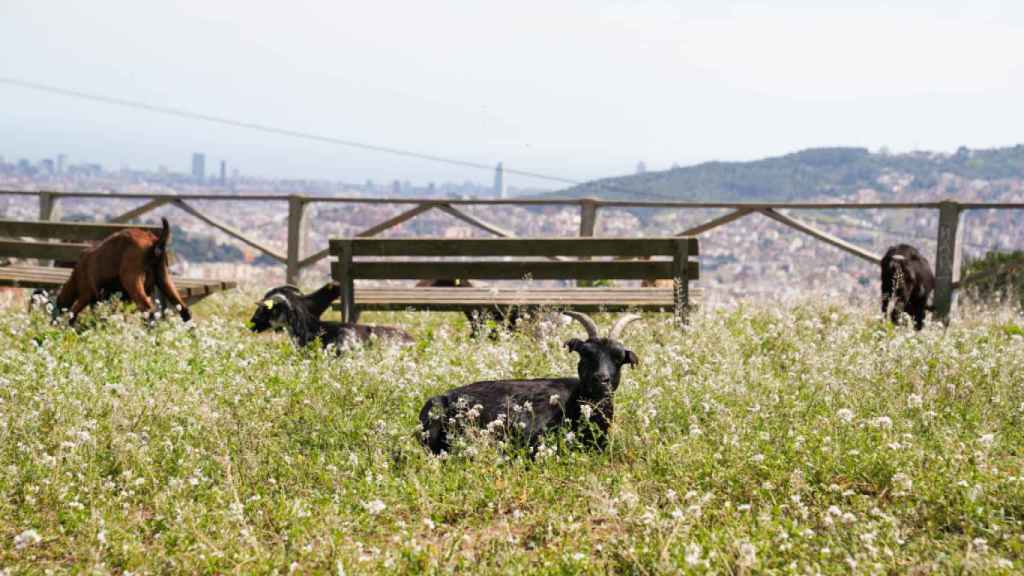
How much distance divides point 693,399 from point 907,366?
1962 millimetres

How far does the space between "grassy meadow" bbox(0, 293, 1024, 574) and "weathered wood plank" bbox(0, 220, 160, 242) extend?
140 inches

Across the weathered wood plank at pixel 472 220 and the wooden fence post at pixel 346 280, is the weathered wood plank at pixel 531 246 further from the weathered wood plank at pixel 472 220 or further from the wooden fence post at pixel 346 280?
the weathered wood plank at pixel 472 220

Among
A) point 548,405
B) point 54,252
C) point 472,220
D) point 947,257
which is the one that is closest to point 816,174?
point 472,220

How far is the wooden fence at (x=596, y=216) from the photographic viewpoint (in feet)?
42.7

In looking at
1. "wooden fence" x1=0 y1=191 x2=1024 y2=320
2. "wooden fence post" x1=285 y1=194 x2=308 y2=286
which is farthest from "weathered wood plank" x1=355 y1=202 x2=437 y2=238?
"wooden fence post" x1=285 y1=194 x2=308 y2=286

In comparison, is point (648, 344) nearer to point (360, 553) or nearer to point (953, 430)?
point (953, 430)

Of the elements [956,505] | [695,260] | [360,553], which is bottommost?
[360,553]

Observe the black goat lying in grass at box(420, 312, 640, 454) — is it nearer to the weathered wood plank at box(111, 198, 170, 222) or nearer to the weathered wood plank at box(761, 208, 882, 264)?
the weathered wood plank at box(761, 208, 882, 264)

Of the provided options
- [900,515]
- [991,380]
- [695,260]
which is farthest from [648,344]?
[900,515]

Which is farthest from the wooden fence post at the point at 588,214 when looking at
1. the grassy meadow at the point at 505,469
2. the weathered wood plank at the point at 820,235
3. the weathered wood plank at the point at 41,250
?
the weathered wood plank at the point at 41,250

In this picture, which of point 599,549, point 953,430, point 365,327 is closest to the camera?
point 599,549

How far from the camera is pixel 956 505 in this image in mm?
4676

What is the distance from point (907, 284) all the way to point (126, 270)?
843 centimetres

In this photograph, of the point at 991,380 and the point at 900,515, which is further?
the point at 991,380
